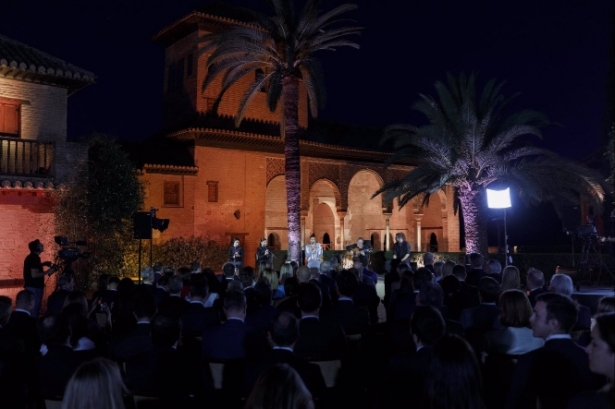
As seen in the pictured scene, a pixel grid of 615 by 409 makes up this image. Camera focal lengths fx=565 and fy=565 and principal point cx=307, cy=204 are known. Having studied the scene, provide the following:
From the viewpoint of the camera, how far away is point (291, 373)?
7.74ft

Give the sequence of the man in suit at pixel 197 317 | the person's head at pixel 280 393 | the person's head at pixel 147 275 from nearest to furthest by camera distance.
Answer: the person's head at pixel 280 393 → the man in suit at pixel 197 317 → the person's head at pixel 147 275

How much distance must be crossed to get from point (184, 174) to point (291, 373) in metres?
20.2

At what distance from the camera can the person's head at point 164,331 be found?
4.22 meters

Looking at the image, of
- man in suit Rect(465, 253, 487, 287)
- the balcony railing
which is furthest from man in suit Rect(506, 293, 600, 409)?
the balcony railing

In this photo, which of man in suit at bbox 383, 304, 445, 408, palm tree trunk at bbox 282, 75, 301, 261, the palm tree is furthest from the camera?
palm tree trunk at bbox 282, 75, 301, 261

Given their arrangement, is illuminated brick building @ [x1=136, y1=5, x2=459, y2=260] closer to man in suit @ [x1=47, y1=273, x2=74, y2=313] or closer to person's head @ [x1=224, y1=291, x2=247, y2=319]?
man in suit @ [x1=47, y1=273, x2=74, y2=313]

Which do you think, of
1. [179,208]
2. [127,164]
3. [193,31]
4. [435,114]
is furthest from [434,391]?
[193,31]

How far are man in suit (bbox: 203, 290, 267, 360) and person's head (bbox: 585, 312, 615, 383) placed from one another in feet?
9.54

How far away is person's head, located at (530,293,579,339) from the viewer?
3697 mm

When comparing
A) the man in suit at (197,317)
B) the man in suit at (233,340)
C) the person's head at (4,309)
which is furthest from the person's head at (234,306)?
the person's head at (4,309)

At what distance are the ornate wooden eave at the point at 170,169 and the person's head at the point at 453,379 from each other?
19.2 meters

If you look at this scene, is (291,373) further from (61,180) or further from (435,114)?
(435,114)

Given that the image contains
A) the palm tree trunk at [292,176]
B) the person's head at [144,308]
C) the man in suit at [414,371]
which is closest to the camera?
the man in suit at [414,371]

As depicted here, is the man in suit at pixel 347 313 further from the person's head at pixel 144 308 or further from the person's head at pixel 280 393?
the person's head at pixel 280 393
